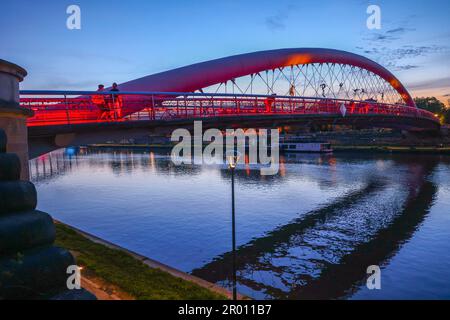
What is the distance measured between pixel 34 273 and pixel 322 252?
11.9 metres

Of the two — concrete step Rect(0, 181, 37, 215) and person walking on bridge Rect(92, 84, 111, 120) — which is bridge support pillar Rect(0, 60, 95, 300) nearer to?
concrete step Rect(0, 181, 37, 215)

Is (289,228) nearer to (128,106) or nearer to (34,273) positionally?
(128,106)

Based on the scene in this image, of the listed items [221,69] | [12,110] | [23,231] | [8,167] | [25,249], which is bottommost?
[25,249]

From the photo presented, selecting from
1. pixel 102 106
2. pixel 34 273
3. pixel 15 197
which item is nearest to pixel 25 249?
pixel 34 273

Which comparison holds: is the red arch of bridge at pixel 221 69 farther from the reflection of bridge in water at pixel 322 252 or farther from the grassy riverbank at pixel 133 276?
the grassy riverbank at pixel 133 276

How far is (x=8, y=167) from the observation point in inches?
264

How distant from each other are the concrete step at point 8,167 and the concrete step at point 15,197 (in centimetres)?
21

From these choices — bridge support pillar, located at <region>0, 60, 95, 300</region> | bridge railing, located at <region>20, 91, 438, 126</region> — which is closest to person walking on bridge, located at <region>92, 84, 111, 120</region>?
bridge railing, located at <region>20, 91, 438, 126</region>

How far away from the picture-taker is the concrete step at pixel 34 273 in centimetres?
596

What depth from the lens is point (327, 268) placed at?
42.3 ft

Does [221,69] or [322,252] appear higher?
[221,69]

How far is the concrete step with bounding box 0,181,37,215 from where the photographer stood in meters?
6.41
